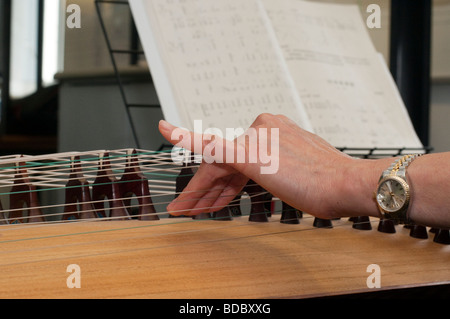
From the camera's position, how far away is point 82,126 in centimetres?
209

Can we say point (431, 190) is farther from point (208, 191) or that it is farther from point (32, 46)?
point (32, 46)

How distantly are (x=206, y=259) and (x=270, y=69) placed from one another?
2.69 feet

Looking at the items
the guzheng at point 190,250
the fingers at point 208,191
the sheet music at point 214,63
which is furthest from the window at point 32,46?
the fingers at point 208,191

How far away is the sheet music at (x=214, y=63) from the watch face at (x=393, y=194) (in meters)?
0.64

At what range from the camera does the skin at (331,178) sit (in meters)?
0.64

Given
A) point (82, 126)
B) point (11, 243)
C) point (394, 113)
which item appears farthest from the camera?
point (82, 126)

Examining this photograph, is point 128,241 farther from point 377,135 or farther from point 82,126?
point 82,126

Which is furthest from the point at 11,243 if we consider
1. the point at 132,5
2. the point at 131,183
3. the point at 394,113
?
the point at 394,113

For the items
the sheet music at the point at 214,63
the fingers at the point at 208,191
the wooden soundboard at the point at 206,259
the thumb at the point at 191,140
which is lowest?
the wooden soundboard at the point at 206,259

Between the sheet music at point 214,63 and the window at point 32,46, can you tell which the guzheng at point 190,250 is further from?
the window at point 32,46

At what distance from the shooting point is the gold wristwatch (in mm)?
640

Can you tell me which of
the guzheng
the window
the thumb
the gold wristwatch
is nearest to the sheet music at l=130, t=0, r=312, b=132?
the guzheng

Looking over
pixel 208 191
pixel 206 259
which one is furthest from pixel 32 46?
pixel 206 259
